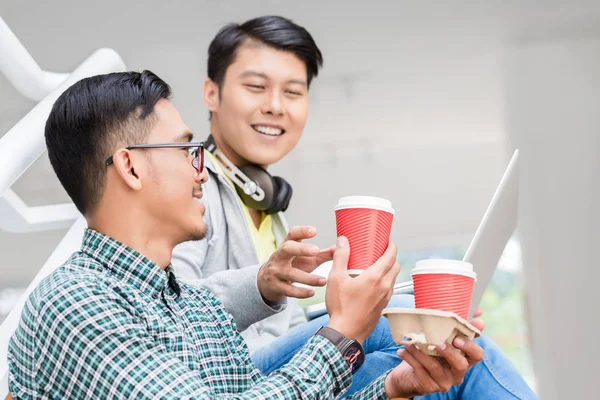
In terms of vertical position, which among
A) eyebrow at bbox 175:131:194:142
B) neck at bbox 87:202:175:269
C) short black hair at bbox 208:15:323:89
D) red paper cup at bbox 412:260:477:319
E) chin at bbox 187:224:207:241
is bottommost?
red paper cup at bbox 412:260:477:319

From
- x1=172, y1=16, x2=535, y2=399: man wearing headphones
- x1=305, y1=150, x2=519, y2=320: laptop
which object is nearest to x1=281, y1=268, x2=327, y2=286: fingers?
x1=172, y1=16, x2=535, y2=399: man wearing headphones

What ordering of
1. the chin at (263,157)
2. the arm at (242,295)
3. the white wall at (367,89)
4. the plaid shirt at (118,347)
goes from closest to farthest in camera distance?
the plaid shirt at (118,347) → the arm at (242,295) → the chin at (263,157) → the white wall at (367,89)

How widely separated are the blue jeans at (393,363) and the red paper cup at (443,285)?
0.15m

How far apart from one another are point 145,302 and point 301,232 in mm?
283

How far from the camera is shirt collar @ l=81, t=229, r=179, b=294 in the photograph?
992 mm

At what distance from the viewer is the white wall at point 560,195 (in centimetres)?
368

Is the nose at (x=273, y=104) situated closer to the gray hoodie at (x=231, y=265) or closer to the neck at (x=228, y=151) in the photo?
the neck at (x=228, y=151)

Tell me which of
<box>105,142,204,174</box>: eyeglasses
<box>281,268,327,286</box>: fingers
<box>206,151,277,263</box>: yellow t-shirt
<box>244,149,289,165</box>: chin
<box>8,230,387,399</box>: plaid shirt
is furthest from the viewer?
<box>244,149,289,165</box>: chin

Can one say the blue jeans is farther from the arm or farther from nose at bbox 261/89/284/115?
nose at bbox 261/89/284/115

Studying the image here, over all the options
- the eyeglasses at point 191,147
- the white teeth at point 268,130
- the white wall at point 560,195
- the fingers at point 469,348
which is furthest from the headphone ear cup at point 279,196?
the white wall at point 560,195

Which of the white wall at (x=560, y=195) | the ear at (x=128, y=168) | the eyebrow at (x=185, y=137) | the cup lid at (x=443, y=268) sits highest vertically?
the eyebrow at (x=185, y=137)

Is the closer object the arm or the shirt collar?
the shirt collar

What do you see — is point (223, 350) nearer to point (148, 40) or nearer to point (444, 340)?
point (444, 340)

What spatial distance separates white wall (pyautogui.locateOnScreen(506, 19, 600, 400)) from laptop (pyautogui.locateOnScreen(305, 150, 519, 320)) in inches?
97.0
